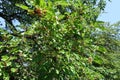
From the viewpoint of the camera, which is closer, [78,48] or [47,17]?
[47,17]

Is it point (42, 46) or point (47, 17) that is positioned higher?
point (47, 17)

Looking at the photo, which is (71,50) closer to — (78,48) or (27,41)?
(78,48)

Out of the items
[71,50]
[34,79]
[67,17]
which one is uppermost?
[67,17]

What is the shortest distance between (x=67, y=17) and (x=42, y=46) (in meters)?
0.57

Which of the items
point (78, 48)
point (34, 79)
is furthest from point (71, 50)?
point (34, 79)

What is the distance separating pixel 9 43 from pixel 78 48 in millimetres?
1011

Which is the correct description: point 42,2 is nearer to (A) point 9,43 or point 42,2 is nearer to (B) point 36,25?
(B) point 36,25

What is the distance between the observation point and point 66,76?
5410 mm

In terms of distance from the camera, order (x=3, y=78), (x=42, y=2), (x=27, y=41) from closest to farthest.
Result: 1. (x=42, y=2)
2. (x=3, y=78)
3. (x=27, y=41)

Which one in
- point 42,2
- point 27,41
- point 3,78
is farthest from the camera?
point 27,41

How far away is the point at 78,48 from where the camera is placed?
212 inches

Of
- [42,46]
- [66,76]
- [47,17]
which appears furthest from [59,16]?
[66,76]

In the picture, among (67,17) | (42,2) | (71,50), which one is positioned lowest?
(71,50)

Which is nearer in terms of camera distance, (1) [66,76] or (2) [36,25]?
(2) [36,25]
